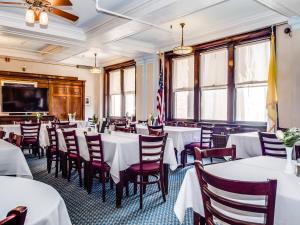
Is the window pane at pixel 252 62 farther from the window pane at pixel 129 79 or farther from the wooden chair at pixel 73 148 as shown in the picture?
the window pane at pixel 129 79

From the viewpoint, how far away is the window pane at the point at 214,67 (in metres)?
7.05

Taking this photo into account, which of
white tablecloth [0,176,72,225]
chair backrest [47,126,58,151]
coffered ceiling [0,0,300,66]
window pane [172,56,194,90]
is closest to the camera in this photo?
white tablecloth [0,176,72,225]

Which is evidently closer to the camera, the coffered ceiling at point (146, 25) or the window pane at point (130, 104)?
the coffered ceiling at point (146, 25)

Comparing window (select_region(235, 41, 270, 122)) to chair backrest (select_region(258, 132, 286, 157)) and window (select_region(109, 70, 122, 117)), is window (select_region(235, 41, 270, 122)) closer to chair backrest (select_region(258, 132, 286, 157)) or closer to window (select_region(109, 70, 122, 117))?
chair backrest (select_region(258, 132, 286, 157))

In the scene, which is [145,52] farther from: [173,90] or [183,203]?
[183,203]

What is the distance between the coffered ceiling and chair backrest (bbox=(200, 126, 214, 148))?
7.88ft

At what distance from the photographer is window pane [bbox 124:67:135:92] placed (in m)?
10.4

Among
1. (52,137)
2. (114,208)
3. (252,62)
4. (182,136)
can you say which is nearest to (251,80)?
(252,62)

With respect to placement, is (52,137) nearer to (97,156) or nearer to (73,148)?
(73,148)

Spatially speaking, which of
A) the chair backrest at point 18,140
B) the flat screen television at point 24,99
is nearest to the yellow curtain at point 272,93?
the chair backrest at point 18,140

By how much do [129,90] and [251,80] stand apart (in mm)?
5407

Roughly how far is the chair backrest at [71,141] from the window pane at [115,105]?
6.59m

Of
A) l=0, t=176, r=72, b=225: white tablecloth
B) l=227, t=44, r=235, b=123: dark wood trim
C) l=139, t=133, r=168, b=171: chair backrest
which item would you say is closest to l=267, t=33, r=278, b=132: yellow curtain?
l=227, t=44, r=235, b=123: dark wood trim

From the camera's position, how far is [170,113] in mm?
8680
